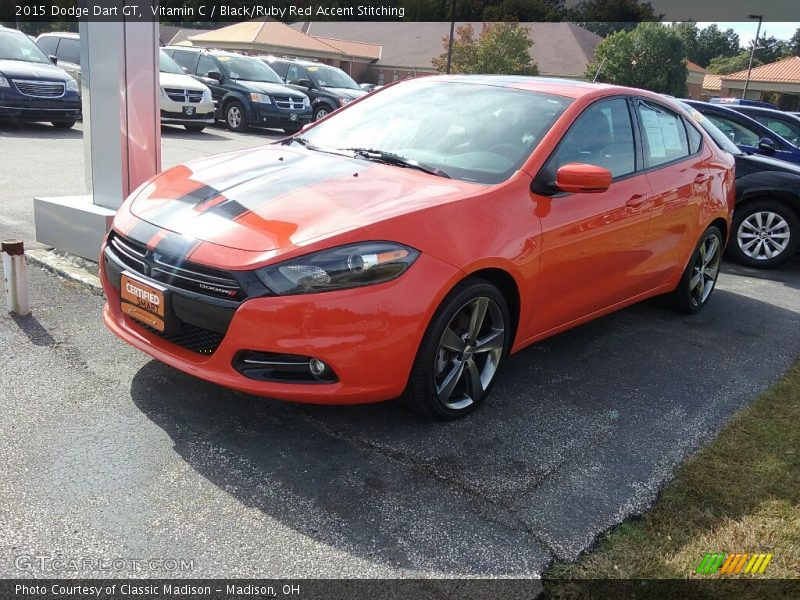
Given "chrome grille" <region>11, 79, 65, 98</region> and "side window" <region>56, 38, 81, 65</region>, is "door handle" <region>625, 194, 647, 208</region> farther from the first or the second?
"side window" <region>56, 38, 81, 65</region>

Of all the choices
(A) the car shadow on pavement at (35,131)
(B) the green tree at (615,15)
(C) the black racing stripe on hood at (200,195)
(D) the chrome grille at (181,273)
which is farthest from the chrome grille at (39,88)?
(B) the green tree at (615,15)

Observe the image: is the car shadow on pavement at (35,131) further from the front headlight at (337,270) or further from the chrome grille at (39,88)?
the front headlight at (337,270)

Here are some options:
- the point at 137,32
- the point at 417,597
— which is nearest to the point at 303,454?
the point at 417,597

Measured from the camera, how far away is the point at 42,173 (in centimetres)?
901

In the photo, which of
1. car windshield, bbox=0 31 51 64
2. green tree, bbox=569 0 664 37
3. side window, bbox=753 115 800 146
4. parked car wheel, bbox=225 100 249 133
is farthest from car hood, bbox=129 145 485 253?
green tree, bbox=569 0 664 37

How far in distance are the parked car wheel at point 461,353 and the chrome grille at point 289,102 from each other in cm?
1478

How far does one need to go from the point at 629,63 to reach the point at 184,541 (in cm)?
6207

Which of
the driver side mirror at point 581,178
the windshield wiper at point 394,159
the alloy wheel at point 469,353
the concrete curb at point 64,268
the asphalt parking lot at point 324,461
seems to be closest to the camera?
the asphalt parking lot at point 324,461

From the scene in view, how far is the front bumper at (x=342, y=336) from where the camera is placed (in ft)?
9.63

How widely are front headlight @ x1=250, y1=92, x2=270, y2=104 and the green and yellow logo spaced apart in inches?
624

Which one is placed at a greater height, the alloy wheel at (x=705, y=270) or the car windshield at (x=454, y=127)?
the car windshield at (x=454, y=127)

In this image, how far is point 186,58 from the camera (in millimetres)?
17703

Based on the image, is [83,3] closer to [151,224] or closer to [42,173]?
[151,224]

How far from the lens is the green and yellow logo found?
2658 millimetres
